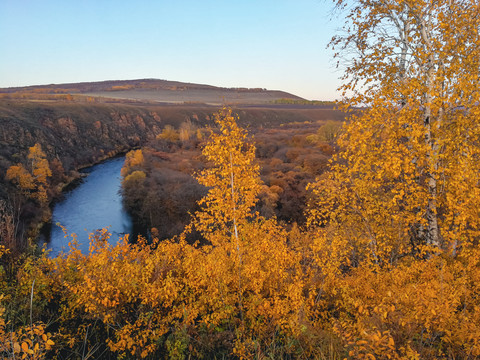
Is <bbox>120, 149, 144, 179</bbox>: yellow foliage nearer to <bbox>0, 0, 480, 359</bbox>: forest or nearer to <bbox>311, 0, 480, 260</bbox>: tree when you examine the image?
<bbox>0, 0, 480, 359</bbox>: forest

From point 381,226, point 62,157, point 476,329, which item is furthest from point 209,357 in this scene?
point 62,157

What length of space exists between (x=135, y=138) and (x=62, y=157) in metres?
43.6

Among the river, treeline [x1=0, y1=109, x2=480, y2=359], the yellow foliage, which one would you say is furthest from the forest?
the yellow foliage

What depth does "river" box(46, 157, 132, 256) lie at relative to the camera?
109 feet

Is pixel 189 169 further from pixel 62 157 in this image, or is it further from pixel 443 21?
pixel 443 21

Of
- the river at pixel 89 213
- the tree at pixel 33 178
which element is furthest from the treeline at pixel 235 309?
the tree at pixel 33 178

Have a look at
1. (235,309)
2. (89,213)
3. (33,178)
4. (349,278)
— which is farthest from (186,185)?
(235,309)

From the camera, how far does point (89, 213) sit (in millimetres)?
40594

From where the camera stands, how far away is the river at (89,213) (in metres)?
33.3

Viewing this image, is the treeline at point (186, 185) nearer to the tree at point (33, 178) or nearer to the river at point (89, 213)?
the river at point (89, 213)

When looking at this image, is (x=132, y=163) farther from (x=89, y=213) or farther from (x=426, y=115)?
(x=426, y=115)

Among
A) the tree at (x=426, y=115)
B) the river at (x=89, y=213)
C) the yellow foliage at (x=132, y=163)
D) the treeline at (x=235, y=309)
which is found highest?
the tree at (x=426, y=115)

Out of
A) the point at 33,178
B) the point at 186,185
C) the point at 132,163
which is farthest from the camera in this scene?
the point at 132,163

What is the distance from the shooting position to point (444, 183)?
7.36 m
